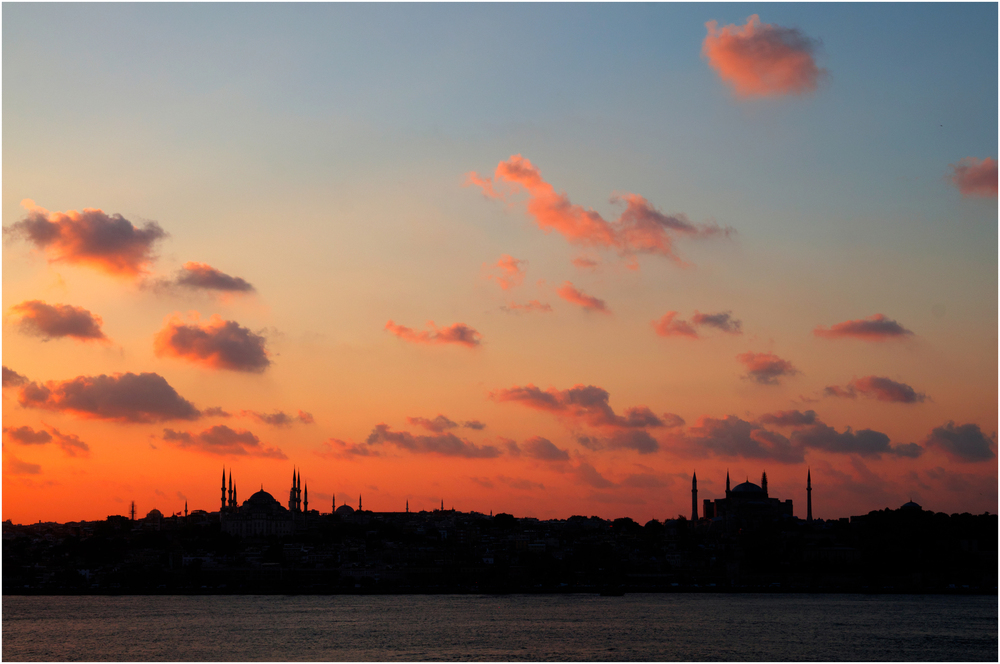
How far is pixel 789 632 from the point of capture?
5669 cm

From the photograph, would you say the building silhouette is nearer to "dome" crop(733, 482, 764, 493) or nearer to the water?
"dome" crop(733, 482, 764, 493)

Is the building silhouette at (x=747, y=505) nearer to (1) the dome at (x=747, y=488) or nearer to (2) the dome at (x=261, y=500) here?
(1) the dome at (x=747, y=488)

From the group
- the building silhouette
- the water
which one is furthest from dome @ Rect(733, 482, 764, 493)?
the water

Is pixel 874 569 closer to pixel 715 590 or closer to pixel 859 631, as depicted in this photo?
pixel 715 590

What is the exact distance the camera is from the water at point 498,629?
48.2 metres

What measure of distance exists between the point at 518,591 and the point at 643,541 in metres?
37.8

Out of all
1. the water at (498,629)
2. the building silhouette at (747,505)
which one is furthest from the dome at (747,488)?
the water at (498,629)

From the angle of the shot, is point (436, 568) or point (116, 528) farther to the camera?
point (116, 528)

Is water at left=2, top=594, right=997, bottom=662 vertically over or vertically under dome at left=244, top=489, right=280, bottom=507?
under

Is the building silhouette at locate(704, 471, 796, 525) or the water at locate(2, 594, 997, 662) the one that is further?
the building silhouette at locate(704, 471, 796, 525)

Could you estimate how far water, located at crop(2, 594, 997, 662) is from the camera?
4822 centimetres

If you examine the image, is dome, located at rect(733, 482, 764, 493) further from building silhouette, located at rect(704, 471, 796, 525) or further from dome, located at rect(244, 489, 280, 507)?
dome, located at rect(244, 489, 280, 507)

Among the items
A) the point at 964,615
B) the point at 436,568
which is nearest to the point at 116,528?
the point at 436,568

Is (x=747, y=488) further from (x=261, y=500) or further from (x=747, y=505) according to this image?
(x=261, y=500)
